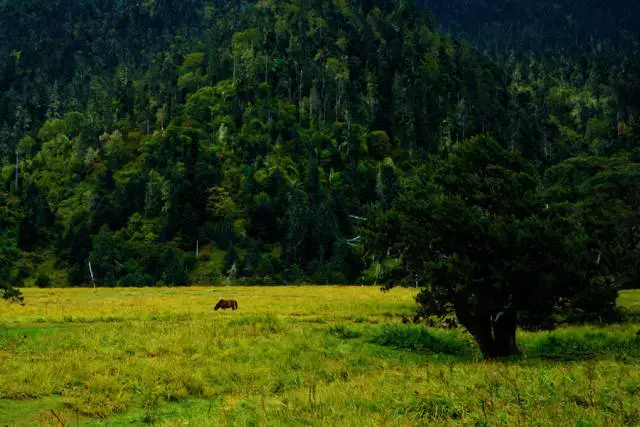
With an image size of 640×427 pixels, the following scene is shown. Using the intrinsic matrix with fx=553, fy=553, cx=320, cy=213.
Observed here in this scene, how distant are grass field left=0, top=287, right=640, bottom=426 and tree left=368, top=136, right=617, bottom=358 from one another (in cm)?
200

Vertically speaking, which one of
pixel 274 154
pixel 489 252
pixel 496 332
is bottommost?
pixel 496 332

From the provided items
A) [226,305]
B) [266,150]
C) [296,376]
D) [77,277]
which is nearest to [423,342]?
[296,376]

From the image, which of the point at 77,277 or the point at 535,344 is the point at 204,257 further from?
the point at 535,344

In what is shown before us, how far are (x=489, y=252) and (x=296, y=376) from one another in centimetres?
868

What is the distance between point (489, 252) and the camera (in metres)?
20.9

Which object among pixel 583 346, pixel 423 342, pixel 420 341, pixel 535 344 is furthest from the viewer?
pixel 535 344

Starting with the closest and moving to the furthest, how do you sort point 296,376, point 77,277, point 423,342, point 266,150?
point 296,376
point 423,342
point 77,277
point 266,150

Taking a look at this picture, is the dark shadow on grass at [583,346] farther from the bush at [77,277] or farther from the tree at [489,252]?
the bush at [77,277]

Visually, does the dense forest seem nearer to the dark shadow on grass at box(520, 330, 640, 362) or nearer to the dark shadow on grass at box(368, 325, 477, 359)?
the dark shadow on grass at box(520, 330, 640, 362)

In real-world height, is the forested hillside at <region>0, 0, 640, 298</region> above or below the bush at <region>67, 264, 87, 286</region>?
above

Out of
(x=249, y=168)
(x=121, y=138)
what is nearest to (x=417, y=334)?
(x=249, y=168)

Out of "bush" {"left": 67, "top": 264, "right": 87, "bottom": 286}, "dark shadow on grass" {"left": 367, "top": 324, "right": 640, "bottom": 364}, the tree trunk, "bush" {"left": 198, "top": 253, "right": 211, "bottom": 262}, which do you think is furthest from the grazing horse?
"bush" {"left": 198, "top": 253, "right": 211, "bottom": 262}

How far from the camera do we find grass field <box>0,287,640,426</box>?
10.4m

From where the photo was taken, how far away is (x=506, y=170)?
82.3ft
